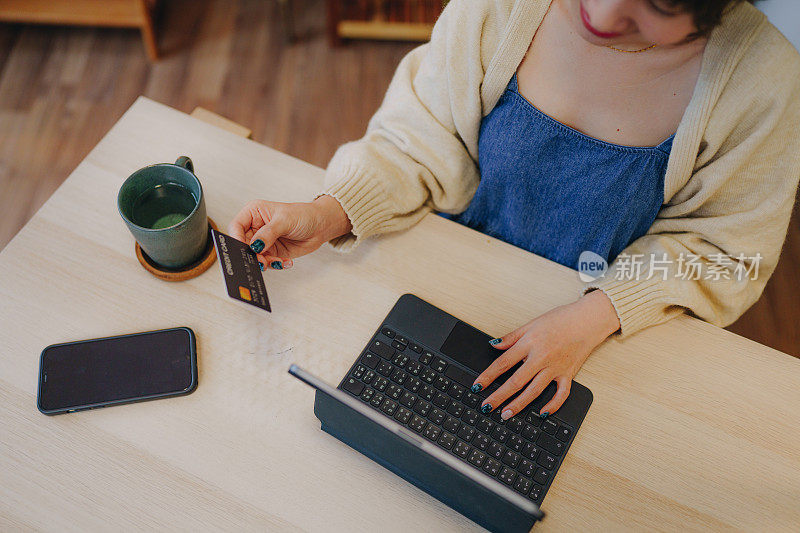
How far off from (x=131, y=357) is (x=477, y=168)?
58 cm

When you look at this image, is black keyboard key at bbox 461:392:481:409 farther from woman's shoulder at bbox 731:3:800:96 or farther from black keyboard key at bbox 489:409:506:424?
woman's shoulder at bbox 731:3:800:96

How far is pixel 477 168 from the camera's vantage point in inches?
37.7

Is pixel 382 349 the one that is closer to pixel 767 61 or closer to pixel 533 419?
pixel 533 419

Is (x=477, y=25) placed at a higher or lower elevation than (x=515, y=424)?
higher

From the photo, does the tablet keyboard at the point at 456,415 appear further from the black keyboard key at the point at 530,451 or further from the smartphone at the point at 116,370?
the smartphone at the point at 116,370

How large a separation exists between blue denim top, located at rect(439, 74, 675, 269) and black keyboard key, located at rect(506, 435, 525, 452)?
34 cm

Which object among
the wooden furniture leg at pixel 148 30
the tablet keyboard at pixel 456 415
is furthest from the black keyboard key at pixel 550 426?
the wooden furniture leg at pixel 148 30

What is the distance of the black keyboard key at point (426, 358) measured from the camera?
772 millimetres

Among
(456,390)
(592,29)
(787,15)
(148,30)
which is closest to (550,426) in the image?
(456,390)

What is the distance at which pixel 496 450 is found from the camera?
0.73 m

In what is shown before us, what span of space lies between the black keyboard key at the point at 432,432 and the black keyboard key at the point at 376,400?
0.22ft

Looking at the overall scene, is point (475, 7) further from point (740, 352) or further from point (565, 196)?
point (740, 352)

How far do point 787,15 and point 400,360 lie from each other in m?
1.19

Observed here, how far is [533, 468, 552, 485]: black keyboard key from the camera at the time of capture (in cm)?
71
